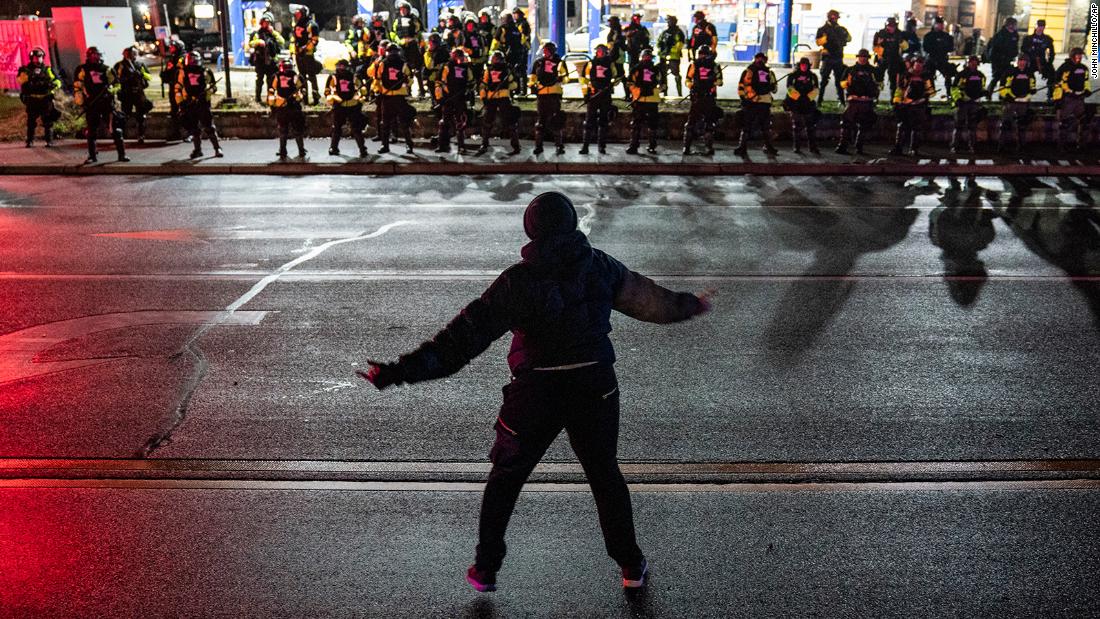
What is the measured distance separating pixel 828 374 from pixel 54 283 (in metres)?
7.30

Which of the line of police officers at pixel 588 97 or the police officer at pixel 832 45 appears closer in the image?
the line of police officers at pixel 588 97

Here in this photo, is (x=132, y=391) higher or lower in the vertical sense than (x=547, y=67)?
lower

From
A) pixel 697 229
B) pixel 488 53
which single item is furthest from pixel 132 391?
pixel 488 53

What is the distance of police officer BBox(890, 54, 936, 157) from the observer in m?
Answer: 18.1

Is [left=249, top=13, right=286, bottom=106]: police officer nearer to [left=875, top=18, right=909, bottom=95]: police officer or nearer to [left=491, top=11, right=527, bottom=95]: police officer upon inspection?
[left=491, top=11, right=527, bottom=95]: police officer

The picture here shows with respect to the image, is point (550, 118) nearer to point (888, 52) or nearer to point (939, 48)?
point (888, 52)

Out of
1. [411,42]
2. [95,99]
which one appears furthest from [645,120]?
[95,99]

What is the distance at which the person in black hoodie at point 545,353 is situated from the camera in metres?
4.06

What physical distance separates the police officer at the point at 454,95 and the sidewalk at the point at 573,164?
0.36 meters

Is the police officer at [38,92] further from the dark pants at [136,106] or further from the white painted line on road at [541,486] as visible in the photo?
the white painted line on road at [541,486]

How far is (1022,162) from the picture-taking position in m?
17.5

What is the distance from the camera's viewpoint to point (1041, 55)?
19562 millimetres

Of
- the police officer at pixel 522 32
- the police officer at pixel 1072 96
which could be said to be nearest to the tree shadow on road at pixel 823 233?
the police officer at pixel 1072 96

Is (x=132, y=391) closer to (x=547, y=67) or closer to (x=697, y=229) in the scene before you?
(x=697, y=229)
